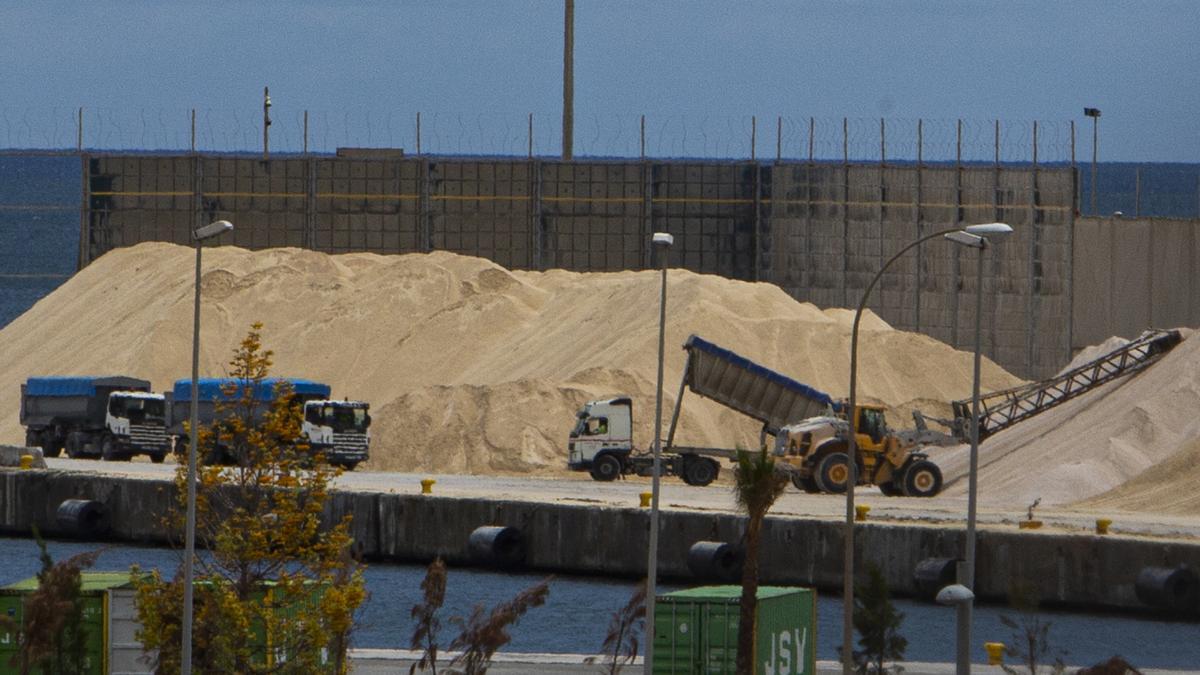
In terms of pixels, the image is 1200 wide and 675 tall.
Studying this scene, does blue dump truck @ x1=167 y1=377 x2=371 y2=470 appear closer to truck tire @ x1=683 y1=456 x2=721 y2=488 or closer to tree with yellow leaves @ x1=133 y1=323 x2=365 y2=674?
truck tire @ x1=683 y1=456 x2=721 y2=488

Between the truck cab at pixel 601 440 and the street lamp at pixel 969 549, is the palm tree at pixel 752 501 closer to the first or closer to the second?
the street lamp at pixel 969 549

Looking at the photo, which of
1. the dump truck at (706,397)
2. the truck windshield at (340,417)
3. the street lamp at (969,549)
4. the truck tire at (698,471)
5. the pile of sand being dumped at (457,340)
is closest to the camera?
the street lamp at (969,549)

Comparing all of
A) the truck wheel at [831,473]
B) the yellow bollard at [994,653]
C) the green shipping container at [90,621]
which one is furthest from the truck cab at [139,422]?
the green shipping container at [90,621]

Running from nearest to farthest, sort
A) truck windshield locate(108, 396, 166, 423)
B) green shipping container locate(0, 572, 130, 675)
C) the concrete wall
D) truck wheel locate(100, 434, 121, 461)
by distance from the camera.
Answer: green shipping container locate(0, 572, 130, 675) < truck windshield locate(108, 396, 166, 423) < truck wheel locate(100, 434, 121, 461) < the concrete wall

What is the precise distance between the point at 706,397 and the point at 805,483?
13.7ft

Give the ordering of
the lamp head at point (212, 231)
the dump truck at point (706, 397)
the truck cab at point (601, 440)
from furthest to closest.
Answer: the truck cab at point (601, 440) → the dump truck at point (706, 397) → the lamp head at point (212, 231)

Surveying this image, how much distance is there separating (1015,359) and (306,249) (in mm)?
25403

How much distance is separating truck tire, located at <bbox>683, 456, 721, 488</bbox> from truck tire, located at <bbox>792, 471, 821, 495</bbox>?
3701 millimetres

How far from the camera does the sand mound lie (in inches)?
2290

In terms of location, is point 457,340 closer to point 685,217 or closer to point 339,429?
point 685,217

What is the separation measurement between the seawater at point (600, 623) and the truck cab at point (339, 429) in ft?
29.5

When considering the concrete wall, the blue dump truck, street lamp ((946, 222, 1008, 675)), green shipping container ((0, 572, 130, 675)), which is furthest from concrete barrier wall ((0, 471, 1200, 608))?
the concrete wall

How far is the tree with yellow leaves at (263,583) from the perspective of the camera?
1084 inches

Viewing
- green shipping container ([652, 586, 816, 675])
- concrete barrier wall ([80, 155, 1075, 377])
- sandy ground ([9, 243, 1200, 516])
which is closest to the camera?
green shipping container ([652, 586, 816, 675])
